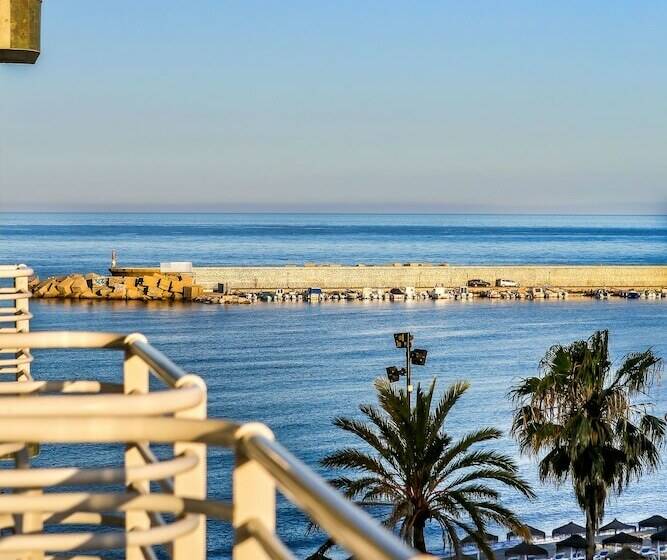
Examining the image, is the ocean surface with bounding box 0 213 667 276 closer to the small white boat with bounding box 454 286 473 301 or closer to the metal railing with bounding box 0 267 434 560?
the small white boat with bounding box 454 286 473 301

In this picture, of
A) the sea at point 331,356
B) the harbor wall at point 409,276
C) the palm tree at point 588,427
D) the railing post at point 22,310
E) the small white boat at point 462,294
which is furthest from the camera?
the harbor wall at point 409,276

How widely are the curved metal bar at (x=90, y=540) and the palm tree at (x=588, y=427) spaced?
16024 millimetres

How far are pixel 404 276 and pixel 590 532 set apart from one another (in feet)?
267

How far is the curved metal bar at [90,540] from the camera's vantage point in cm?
169

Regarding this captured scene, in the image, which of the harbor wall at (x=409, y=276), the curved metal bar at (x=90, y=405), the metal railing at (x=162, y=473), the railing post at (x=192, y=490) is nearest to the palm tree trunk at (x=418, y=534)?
the railing post at (x=192, y=490)

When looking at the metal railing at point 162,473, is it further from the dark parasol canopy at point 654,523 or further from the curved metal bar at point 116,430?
the dark parasol canopy at point 654,523

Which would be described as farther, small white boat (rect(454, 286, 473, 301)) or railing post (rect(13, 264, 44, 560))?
small white boat (rect(454, 286, 473, 301))

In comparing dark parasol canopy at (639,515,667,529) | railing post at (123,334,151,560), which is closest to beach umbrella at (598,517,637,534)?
dark parasol canopy at (639,515,667,529)

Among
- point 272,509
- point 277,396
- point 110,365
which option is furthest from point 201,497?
point 110,365

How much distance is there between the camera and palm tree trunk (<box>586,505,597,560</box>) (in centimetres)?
1725

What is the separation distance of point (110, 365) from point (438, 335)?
66.6ft

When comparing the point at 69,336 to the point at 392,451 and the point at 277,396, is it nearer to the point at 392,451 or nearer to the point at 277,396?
the point at 392,451

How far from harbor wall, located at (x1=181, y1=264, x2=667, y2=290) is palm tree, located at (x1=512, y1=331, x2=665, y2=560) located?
77.0m

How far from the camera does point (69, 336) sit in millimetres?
2721
